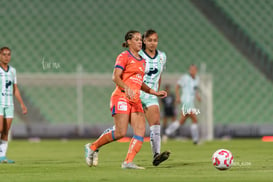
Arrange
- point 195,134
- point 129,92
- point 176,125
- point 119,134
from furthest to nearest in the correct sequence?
point 176,125
point 195,134
point 119,134
point 129,92

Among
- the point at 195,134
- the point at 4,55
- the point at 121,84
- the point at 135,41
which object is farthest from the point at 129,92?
the point at 195,134

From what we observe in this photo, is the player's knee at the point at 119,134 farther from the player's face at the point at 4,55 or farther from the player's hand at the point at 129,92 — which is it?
the player's face at the point at 4,55

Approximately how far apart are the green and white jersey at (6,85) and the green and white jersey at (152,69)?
2458 mm

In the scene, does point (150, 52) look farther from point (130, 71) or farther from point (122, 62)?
point (122, 62)

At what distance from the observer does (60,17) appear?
23203 millimetres

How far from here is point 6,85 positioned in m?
10.6

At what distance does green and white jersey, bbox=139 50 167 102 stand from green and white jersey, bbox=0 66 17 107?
2458mm

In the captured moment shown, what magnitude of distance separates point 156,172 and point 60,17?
16.2 meters

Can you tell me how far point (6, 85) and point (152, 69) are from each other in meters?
2.68

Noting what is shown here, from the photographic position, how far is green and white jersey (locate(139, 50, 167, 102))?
9344 millimetres

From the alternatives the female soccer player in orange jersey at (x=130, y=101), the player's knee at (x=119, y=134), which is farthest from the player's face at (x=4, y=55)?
the player's knee at (x=119, y=134)

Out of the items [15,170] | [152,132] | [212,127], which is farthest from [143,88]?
[212,127]

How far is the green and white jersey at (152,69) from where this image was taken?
934cm

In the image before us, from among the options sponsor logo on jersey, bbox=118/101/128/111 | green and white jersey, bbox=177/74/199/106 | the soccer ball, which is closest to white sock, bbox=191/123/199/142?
green and white jersey, bbox=177/74/199/106
